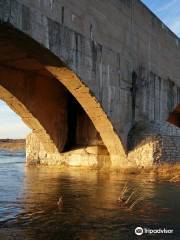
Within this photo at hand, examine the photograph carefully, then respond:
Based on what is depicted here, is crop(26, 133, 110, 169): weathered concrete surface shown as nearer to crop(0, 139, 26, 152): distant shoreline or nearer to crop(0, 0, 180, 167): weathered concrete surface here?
crop(0, 0, 180, 167): weathered concrete surface

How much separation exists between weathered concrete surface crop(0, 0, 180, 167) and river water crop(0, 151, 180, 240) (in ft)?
8.88

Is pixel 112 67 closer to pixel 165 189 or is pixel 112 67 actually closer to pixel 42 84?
pixel 42 84

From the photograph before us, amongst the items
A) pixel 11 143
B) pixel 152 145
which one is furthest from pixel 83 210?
pixel 11 143

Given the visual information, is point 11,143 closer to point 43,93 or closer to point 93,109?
point 43,93

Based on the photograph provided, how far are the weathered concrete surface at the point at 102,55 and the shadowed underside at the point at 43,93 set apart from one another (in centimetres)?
3

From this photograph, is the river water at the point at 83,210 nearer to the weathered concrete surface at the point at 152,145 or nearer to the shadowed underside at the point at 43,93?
the shadowed underside at the point at 43,93

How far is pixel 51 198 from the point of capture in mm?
8305

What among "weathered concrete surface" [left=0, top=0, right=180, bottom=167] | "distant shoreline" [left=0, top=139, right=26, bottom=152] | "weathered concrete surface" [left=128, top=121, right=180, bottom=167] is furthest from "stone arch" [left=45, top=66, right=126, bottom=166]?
"distant shoreline" [left=0, top=139, right=26, bottom=152]

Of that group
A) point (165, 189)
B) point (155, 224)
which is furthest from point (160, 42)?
point (155, 224)

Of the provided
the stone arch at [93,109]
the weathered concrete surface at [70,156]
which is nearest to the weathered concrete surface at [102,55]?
the stone arch at [93,109]

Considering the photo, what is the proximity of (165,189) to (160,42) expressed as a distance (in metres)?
9.63

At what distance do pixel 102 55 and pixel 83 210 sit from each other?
6.65 m

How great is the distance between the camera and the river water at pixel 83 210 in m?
5.55

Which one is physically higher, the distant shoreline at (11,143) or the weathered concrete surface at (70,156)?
the distant shoreline at (11,143)
